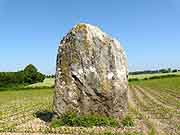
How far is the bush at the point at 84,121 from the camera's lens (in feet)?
54.3

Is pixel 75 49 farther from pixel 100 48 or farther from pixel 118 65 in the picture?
pixel 118 65

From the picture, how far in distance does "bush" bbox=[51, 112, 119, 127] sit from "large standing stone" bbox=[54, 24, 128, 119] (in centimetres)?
29

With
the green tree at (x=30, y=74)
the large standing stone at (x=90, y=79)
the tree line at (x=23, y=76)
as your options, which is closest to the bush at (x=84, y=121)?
the large standing stone at (x=90, y=79)

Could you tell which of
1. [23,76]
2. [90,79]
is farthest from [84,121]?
[23,76]

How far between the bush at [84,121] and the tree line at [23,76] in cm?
8709

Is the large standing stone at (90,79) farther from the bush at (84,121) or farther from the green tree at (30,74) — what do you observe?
the green tree at (30,74)

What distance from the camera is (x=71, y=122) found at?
16.6 metres

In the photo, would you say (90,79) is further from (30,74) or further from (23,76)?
(30,74)

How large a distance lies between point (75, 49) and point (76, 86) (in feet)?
5.94

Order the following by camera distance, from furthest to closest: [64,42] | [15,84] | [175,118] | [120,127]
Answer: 1. [15,84]
2. [175,118]
3. [64,42]
4. [120,127]

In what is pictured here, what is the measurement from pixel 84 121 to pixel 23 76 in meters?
96.5

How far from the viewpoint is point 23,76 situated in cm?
11094

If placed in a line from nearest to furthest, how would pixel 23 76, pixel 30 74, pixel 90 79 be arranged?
pixel 90 79
pixel 23 76
pixel 30 74

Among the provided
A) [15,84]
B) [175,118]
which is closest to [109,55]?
[175,118]
